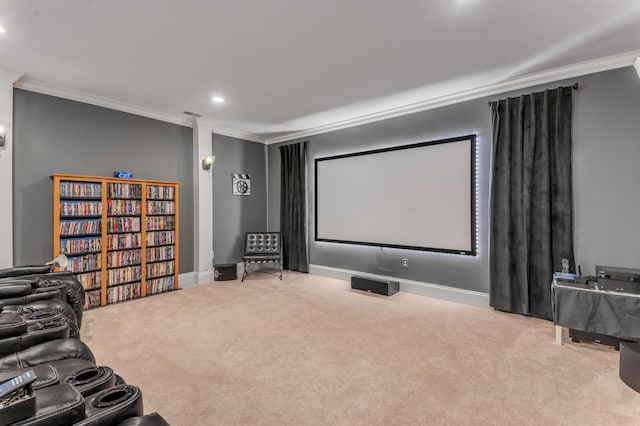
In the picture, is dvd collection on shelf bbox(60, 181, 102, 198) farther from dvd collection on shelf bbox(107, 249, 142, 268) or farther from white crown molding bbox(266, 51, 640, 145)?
white crown molding bbox(266, 51, 640, 145)

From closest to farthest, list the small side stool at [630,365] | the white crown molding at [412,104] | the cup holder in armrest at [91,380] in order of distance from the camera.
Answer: the cup holder in armrest at [91,380] < the small side stool at [630,365] < the white crown molding at [412,104]

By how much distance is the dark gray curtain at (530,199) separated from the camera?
3.37 meters

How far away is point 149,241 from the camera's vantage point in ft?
14.8

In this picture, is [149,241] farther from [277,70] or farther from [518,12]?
[518,12]

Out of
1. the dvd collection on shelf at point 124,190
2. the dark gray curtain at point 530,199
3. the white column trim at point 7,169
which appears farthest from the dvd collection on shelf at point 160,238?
the dark gray curtain at point 530,199

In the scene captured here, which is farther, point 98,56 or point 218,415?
point 98,56

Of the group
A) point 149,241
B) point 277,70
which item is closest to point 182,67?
point 277,70

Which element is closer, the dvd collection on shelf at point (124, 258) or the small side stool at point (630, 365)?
the small side stool at point (630, 365)

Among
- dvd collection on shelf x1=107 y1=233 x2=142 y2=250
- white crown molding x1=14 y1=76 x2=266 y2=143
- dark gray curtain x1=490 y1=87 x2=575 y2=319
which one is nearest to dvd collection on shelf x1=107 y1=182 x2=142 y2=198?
dvd collection on shelf x1=107 y1=233 x2=142 y2=250

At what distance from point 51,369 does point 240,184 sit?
500 cm

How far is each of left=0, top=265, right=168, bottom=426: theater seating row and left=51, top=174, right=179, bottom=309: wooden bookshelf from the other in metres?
0.87

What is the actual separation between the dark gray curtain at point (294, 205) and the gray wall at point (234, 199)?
0.51m

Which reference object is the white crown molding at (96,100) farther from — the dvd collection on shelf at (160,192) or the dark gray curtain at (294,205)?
the dark gray curtain at (294,205)

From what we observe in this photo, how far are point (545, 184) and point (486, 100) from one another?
128 cm
